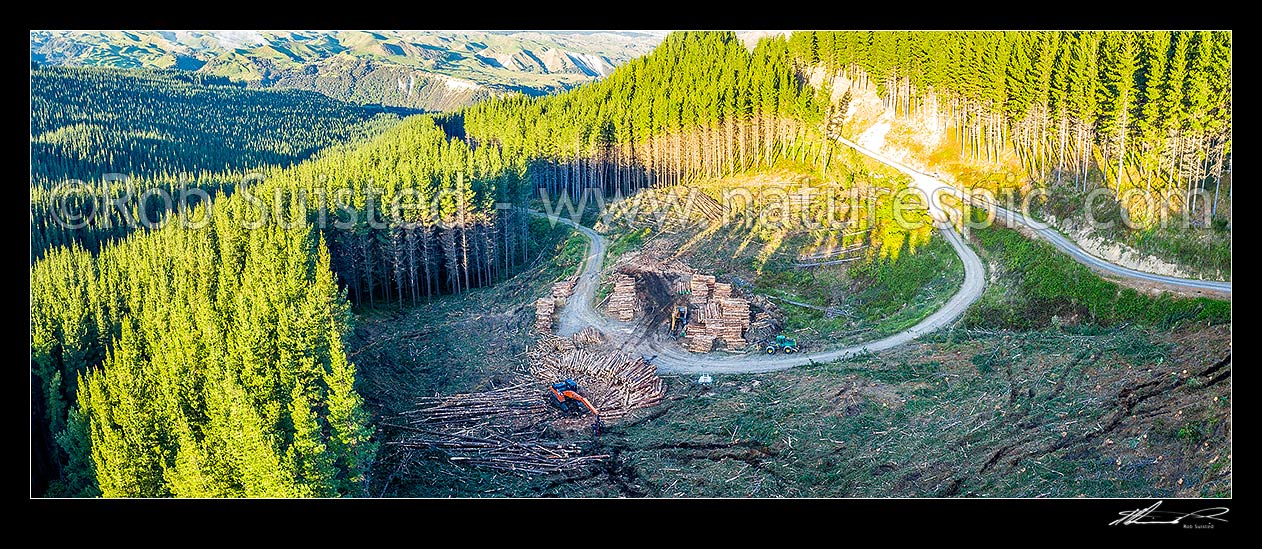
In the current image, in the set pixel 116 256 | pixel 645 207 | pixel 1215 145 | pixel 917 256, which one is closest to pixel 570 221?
pixel 645 207

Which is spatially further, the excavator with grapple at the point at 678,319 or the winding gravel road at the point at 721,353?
the excavator with grapple at the point at 678,319

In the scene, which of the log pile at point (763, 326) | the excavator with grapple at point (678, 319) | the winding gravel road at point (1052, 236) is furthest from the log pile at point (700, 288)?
the winding gravel road at point (1052, 236)

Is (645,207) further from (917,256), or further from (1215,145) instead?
(1215,145)

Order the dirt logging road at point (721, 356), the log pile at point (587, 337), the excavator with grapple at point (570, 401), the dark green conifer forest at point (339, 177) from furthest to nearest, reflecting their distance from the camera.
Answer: the log pile at point (587, 337) < the dirt logging road at point (721, 356) < the excavator with grapple at point (570, 401) < the dark green conifer forest at point (339, 177)

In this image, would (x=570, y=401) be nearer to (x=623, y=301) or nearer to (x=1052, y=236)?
(x=623, y=301)

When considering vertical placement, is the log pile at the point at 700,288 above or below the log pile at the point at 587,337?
above

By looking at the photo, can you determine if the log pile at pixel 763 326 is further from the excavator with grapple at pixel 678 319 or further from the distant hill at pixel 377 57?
the distant hill at pixel 377 57
